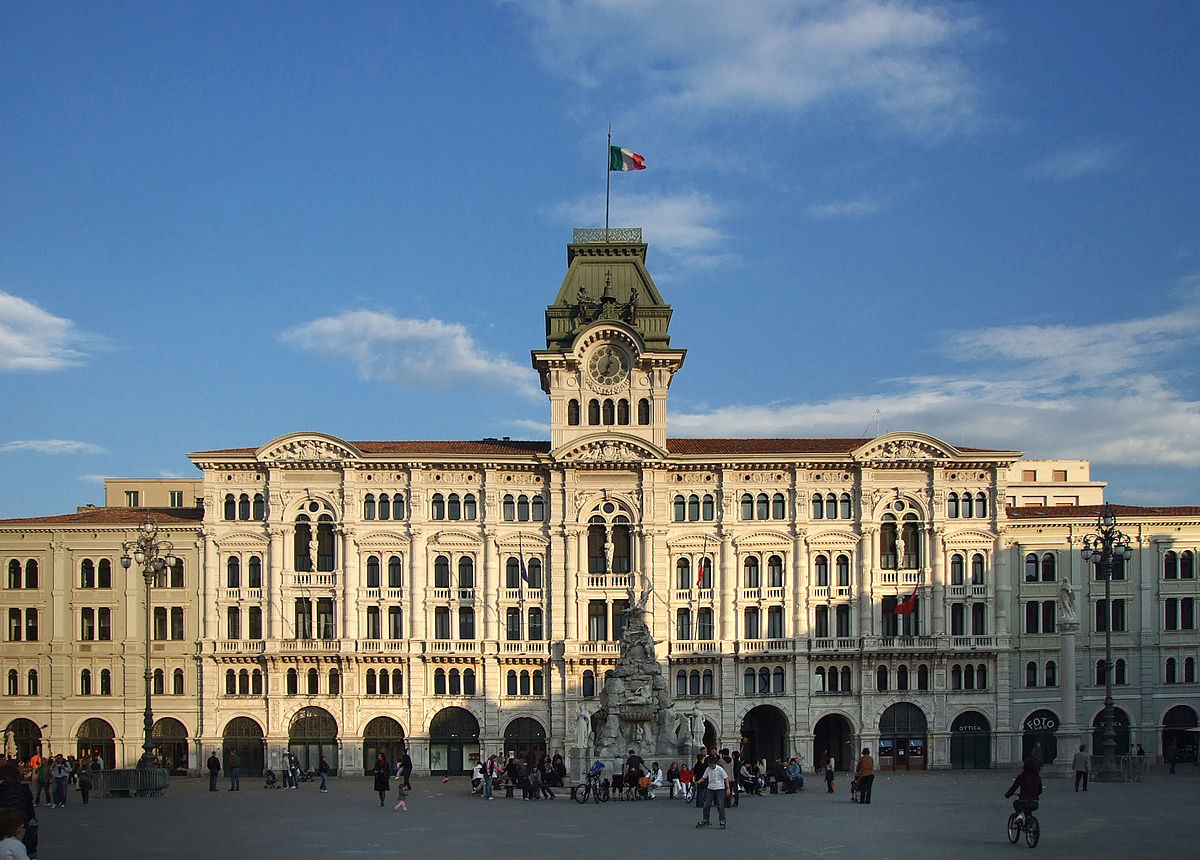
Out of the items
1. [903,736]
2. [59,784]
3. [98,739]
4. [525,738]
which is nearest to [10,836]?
[59,784]

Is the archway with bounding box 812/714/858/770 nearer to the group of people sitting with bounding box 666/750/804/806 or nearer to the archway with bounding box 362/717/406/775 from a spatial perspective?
the group of people sitting with bounding box 666/750/804/806

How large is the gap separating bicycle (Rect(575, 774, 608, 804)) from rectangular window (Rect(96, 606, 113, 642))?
35.1m

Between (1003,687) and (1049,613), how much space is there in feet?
16.3

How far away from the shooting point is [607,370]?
7375 centimetres

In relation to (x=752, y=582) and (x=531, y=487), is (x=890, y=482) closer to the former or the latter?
(x=752, y=582)

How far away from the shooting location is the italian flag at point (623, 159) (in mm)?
74312

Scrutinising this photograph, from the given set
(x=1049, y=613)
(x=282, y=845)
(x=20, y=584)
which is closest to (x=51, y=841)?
(x=282, y=845)

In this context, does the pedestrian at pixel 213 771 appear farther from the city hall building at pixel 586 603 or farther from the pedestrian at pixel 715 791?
the pedestrian at pixel 715 791

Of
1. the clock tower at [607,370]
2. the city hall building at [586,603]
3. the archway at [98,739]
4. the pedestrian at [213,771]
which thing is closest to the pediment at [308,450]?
the city hall building at [586,603]

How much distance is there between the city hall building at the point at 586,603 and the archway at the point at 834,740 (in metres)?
0.17

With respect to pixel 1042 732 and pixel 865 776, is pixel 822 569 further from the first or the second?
pixel 865 776

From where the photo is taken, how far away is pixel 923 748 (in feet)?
235

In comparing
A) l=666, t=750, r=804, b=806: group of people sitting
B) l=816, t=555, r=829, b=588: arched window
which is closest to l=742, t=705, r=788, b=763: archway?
l=816, t=555, r=829, b=588: arched window

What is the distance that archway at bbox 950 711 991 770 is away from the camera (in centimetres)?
7181
